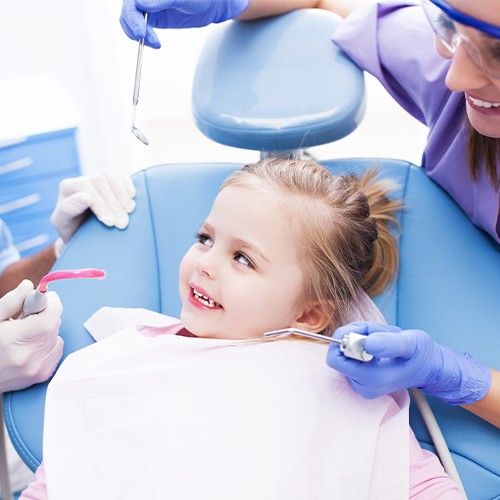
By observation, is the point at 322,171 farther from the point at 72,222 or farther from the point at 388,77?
the point at 72,222

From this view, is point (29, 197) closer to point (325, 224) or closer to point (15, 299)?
point (15, 299)

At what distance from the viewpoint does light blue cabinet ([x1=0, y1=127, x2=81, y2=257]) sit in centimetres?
266

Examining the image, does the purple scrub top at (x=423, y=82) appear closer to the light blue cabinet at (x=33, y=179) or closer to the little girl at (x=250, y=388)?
the little girl at (x=250, y=388)

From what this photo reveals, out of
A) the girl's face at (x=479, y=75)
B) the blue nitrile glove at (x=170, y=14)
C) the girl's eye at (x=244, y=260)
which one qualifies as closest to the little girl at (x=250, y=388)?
the girl's eye at (x=244, y=260)

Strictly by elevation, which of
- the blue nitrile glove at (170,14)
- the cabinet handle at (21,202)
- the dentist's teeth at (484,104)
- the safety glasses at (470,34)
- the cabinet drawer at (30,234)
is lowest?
the cabinet drawer at (30,234)

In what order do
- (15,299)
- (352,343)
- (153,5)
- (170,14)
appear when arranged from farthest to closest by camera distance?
(170,14) → (153,5) → (15,299) → (352,343)

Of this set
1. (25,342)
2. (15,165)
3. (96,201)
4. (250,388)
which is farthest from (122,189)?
(15,165)

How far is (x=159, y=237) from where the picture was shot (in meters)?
1.54

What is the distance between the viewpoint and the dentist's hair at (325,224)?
121cm

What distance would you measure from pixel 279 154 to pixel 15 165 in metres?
1.41

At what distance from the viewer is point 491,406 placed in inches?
46.3

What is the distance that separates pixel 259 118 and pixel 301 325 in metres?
0.48

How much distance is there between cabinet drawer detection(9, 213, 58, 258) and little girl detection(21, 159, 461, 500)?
1.61m

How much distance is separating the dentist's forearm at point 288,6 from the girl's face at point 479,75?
0.49 m
